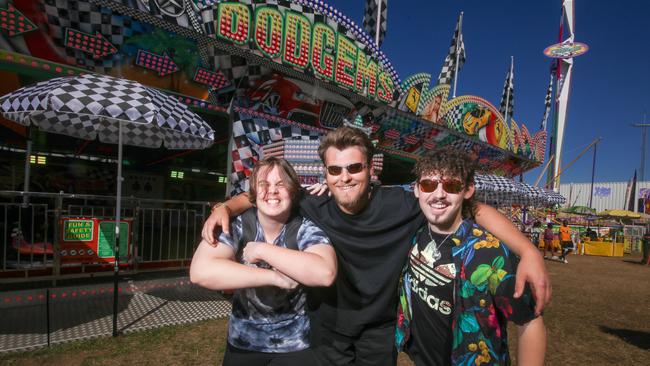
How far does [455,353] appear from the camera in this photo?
164 centimetres

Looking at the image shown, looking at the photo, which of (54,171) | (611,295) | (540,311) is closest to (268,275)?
(540,311)

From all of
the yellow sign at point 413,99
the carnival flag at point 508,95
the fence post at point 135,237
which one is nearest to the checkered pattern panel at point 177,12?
the fence post at point 135,237

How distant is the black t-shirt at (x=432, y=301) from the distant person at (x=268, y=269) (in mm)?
527

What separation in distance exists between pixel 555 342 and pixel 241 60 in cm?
747

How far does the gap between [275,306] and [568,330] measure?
5400mm

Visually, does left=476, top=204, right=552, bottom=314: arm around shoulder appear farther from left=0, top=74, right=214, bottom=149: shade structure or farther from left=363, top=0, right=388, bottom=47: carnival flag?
left=363, top=0, right=388, bottom=47: carnival flag

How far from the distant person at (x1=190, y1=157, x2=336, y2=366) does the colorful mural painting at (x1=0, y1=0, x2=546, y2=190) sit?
583cm

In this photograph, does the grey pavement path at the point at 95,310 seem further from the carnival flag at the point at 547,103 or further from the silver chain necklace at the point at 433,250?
the carnival flag at the point at 547,103

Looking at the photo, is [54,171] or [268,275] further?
[54,171]

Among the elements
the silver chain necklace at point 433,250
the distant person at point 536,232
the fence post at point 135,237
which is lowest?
the distant person at point 536,232

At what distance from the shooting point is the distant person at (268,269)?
157 cm

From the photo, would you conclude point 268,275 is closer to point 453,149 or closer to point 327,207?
point 327,207

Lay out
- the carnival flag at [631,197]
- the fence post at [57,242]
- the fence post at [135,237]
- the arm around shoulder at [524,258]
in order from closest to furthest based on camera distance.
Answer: the arm around shoulder at [524,258] → the fence post at [57,242] → the fence post at [135,237] → the carnival flag at [631,197]

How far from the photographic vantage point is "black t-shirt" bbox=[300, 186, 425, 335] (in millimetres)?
2014
